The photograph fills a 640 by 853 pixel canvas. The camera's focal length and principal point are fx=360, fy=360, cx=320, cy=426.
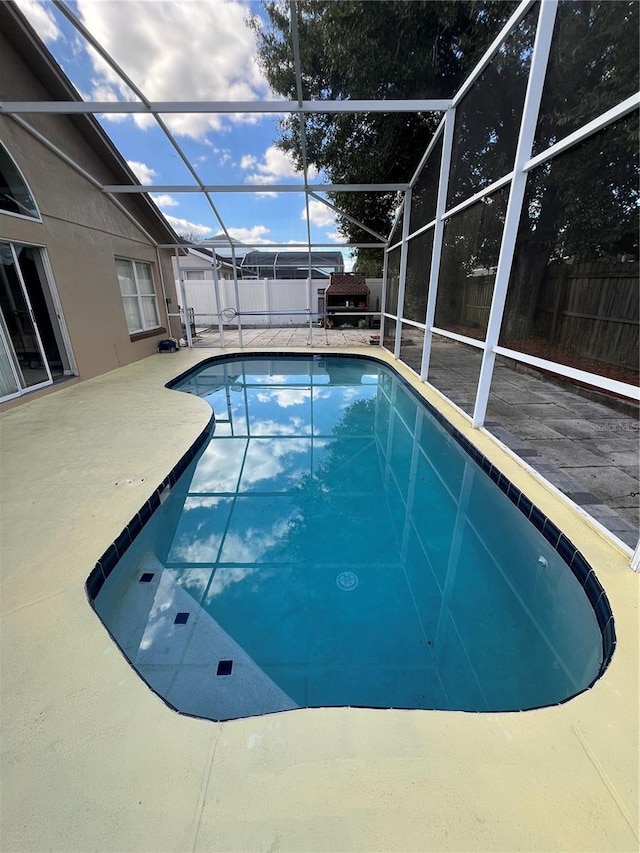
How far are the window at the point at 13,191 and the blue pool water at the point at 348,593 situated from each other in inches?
166

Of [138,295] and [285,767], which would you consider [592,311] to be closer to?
[285,767]

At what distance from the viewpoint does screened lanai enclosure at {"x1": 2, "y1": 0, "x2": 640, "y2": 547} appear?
2.40 m

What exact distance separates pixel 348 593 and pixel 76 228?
6857mm

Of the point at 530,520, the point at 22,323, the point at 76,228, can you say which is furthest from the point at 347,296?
the point at 530,520

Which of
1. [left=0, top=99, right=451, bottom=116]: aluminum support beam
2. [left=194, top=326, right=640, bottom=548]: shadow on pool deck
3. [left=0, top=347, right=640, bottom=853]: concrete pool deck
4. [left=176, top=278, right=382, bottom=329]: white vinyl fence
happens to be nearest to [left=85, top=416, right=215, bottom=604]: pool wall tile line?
[left=0, top=347, right=640, bottom=853]: concrete pool deck


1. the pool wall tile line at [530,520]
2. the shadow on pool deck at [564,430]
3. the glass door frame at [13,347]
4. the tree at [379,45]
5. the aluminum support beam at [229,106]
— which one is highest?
the tree at [379,45]

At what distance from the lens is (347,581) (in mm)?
2266

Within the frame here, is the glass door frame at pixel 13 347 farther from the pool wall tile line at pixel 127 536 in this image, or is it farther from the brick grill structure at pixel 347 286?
the brick grill structure at pixel 347 286

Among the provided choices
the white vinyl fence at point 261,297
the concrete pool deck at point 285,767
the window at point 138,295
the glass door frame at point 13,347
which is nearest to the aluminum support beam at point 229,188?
the window at point 138,295

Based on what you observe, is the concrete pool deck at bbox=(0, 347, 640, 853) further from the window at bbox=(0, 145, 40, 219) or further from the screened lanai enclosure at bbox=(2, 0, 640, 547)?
the window at bbox=(0, 145, 40, 219)

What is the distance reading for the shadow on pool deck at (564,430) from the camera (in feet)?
8.55

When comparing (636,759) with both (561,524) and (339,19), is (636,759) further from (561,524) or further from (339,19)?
(339,19)

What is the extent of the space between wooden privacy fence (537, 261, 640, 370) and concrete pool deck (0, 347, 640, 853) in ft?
5.87

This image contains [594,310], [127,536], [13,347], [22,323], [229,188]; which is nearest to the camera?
[127,536]
